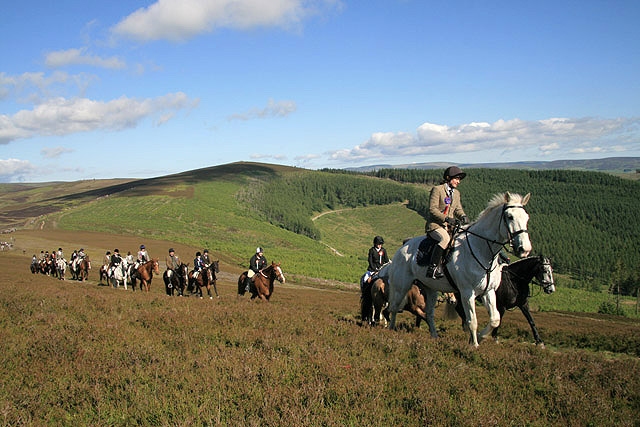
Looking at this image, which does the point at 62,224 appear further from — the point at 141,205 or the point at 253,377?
the point at 253,377

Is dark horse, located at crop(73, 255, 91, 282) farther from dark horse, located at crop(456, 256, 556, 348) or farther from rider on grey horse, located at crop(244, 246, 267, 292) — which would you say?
dark horse, located at crop(456, 256, 556, 348)

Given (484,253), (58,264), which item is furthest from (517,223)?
(58,264)

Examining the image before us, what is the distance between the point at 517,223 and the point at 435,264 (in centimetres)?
203

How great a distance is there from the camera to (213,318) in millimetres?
11148

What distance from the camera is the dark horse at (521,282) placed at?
42.1 ft

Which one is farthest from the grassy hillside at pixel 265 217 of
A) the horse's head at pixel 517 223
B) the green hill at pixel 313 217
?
the horse's head at pixel 517 223

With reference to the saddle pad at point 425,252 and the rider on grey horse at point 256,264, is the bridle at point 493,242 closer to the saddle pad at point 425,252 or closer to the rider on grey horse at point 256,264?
the saddle pad at point 425,252

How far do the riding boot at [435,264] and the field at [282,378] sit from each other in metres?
1.40

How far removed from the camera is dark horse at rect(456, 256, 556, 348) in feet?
42.1

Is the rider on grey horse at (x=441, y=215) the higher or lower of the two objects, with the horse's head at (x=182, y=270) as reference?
higher

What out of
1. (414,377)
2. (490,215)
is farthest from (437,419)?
(490,215)

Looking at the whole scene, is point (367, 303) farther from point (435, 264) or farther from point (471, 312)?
point (471, 312)

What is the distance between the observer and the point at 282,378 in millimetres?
6539

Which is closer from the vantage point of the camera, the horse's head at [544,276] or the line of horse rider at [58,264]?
the horse's head at [544,276]
